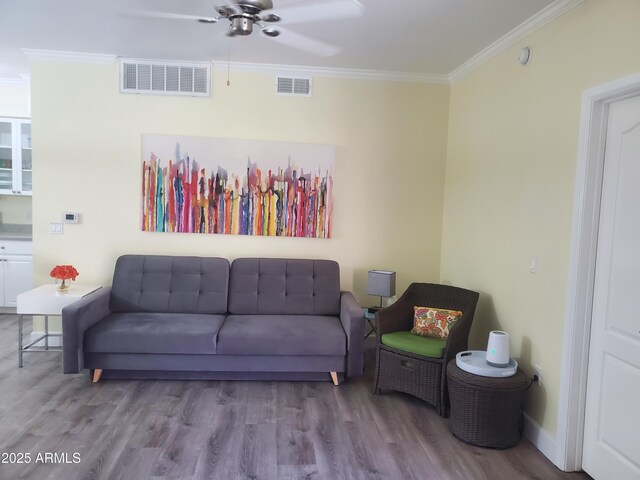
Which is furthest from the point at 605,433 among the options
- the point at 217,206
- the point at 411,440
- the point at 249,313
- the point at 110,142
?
the point at 110,142

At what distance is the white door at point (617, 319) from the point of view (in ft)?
7.00

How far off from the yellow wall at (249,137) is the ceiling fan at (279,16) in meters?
0.72

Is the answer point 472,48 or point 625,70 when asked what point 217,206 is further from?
point 625,70

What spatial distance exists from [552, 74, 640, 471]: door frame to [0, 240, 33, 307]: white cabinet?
5406 millimetres

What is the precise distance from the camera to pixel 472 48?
11.3 ft

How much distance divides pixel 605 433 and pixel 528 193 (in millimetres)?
1474

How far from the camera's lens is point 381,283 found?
386 centimetres

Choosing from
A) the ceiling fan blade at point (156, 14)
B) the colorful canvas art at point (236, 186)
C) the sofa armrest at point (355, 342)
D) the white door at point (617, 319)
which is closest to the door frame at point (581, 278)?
the white door at point (617, 319)

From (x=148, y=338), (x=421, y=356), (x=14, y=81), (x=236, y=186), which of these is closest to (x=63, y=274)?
(x=148, y=338)

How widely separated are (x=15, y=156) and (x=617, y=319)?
6092mm

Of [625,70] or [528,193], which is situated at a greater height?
[625,70]

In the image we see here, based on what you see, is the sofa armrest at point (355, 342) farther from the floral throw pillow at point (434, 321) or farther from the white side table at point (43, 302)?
the white side table at point (43, 302)

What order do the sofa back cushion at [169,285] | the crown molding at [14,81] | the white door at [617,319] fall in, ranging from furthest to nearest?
the crown molding at [14,81]
the sofa back cushion at [169,285]
the white door at [617,319]

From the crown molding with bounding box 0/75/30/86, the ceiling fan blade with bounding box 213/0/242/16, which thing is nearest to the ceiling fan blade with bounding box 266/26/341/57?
the ceiling fan blade with bounding box 213/0/242/16
